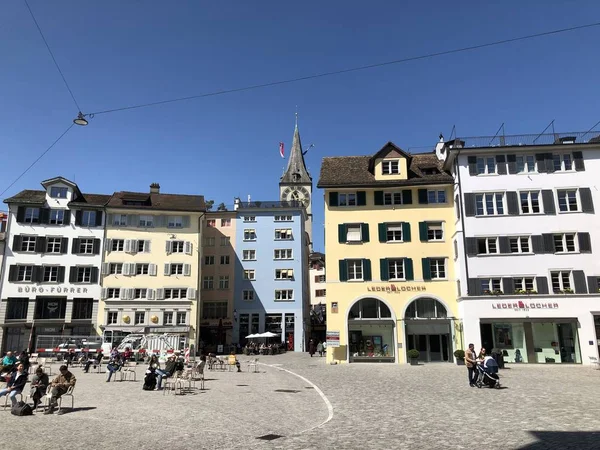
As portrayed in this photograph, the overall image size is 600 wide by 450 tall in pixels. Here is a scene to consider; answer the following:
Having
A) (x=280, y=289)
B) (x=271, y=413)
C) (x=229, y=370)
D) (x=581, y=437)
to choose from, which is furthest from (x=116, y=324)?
(x=581, y=437)

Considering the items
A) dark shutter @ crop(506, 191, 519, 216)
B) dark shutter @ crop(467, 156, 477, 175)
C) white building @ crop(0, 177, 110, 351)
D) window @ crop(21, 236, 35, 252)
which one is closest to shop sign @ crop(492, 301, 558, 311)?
dark shutter @ crop(506, 191, 519, 216)

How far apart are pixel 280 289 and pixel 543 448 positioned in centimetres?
4845

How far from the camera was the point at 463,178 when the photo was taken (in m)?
36.8

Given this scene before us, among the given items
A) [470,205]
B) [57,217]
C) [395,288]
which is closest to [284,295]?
[395,288]

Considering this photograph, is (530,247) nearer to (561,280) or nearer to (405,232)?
(561,280)

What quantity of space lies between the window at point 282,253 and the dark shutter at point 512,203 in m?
28.4

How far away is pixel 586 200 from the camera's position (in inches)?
1395

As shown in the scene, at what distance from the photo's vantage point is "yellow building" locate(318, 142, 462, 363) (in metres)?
36.6

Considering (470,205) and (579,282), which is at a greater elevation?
(470,205)

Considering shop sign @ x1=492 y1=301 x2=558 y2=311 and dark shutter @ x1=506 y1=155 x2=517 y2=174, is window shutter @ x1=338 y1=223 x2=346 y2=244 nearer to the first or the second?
shop sign @ x1=492 y1=301 x2=558 y2=311

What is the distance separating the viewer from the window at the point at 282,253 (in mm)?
58531

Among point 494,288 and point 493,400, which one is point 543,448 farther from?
point 494,288

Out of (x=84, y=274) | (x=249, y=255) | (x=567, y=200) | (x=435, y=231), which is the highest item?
(x=567, y=200)

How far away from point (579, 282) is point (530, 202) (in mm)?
6491
